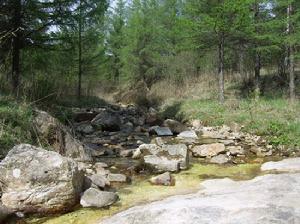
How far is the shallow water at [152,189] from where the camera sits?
491cm

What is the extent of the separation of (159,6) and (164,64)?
5.81 meters

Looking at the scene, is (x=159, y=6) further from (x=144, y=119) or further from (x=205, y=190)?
(x=205, y=190)

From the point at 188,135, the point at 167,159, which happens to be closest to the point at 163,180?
the point at 167,159

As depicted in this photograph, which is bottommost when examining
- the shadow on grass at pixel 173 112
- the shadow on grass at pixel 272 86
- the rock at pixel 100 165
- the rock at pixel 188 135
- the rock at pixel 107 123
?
the rock at pixel 100 165

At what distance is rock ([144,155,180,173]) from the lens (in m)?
7.14

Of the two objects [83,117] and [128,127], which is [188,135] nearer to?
[128,127]

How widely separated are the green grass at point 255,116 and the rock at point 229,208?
→ 14.2 ft

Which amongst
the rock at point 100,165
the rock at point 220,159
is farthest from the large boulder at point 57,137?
the rock at point 220,159

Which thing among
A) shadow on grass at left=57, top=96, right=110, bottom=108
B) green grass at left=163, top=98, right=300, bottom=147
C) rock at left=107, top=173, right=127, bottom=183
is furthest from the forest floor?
shadow on grass at left=57, top=96, right=110, bottom=108

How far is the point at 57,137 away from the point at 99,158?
1.20 m

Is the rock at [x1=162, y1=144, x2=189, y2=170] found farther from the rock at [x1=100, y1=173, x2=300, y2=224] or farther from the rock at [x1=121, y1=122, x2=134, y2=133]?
the rock at [x1=121, y1=122, x2=134, y2=133]

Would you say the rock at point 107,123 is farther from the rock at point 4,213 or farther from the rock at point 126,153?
A: the rock at point 4,213

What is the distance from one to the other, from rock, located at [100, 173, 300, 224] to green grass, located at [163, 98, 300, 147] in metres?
4.33

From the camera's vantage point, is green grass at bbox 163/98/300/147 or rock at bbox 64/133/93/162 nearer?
rock at bbox 64/133/93/162
